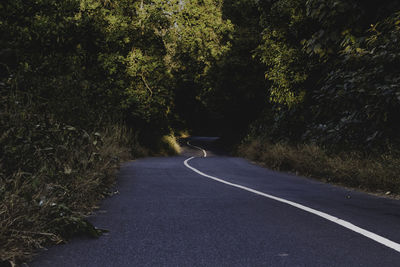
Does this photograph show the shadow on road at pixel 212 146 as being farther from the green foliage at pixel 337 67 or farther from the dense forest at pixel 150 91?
the green foliage at pixel 337 67

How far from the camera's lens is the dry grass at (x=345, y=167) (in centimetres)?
855

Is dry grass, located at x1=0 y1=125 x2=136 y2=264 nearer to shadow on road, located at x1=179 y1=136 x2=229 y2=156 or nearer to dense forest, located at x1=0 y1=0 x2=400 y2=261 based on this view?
dense forest, located at x1=0 y1=0 x2=400 y2=261

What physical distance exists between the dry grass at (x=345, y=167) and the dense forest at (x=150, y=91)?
0.04m

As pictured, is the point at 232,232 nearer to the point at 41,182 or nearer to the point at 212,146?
the point at 41,182

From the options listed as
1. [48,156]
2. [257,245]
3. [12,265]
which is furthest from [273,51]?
[12,265]

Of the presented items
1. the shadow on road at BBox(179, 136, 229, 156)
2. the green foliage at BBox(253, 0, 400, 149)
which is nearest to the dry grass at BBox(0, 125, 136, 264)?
the green foliage at BBox(253, 0, 400, 149)

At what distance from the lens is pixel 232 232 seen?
15.0ft

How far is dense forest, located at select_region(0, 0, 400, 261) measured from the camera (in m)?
5.19

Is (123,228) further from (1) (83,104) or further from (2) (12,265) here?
(1) (83,104)

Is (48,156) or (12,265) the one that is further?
(48,156)

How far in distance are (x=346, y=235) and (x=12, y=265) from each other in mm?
3431

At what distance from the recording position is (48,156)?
237 inches

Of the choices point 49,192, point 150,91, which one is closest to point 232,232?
point 49,192

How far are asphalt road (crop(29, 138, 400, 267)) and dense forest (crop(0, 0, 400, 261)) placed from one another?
49 cm
